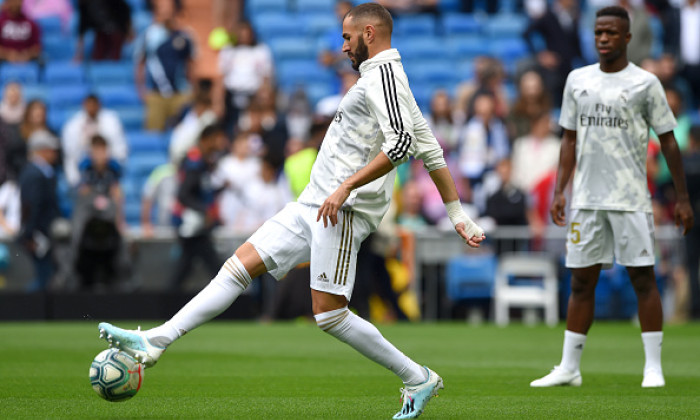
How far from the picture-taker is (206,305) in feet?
21.1

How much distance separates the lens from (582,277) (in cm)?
837

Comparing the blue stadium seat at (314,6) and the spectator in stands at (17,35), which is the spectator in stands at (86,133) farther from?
the blue stadium seat at (314,6)

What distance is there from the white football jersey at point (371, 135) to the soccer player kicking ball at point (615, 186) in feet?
6.86

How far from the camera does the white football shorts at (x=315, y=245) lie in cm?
637

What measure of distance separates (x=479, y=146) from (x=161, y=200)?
4.76 metres

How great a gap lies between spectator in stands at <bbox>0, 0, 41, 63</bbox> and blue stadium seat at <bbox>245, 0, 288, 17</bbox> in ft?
14.9

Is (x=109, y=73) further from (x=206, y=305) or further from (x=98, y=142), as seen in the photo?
(x=206, y=305)

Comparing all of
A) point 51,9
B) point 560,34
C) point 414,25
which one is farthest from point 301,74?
point 51,9

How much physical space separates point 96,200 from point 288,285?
2853 millimetres

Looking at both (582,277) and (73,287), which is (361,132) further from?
(73,287)

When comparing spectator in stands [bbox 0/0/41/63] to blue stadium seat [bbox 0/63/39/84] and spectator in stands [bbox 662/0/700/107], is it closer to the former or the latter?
blue stadium seat [bbox 0/63/39/84]

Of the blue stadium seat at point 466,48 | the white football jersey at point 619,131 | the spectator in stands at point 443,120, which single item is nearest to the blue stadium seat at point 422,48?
the blue stadium seat at point 466,48

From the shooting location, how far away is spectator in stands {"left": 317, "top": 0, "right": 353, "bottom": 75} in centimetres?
1994

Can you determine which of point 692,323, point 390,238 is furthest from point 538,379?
point 692,323
